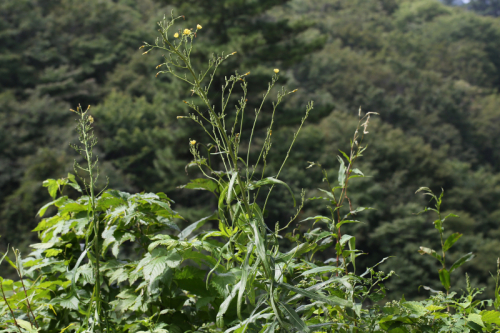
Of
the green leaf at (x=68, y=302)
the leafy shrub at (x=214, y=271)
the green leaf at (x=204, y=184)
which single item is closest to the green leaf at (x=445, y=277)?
the leafy shrub at (x=214, y=271)

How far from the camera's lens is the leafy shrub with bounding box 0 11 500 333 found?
585 mm

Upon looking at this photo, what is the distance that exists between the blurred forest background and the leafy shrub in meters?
9.05

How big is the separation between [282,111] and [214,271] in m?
10.6

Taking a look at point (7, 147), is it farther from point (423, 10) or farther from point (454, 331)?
point (423, 10)

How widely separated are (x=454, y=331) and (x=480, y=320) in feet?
0.14

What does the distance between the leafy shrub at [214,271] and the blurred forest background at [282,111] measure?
905cm

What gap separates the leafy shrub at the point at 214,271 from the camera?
23.0 inches

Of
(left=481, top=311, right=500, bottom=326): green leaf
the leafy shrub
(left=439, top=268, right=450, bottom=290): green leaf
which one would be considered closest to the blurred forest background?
the leafy shrub

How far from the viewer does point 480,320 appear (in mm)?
573

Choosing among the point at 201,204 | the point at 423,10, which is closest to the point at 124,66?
the point at 201,204

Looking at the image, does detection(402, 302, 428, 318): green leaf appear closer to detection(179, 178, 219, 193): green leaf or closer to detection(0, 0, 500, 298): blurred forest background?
detection(179, 178, 219, 193): green leaf

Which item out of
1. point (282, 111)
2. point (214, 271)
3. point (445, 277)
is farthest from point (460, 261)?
point (282, 111)

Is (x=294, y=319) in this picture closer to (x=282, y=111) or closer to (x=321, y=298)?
(x=321, y=298)

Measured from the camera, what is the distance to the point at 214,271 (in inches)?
26.1
